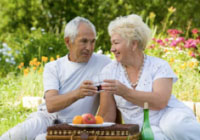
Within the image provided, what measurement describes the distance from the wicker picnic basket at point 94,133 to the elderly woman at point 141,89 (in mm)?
486

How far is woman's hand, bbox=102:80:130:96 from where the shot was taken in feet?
12.6

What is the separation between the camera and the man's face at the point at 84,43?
463 cm

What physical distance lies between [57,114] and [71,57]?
1.96 ft

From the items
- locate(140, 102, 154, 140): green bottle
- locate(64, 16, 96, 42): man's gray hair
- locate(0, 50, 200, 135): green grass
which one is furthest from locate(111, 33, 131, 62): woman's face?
locate(0, 50, 200, 135): green grass

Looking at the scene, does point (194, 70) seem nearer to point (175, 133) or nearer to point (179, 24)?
point (175, 133)

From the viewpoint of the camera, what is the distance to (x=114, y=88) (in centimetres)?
390

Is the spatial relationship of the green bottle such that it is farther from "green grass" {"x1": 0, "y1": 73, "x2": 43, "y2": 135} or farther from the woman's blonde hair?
"green grass" {"x1": 0, "y1": 73, "x2": 43, "y2": 135}

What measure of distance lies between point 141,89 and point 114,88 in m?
0.49

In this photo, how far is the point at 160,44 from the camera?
882cm

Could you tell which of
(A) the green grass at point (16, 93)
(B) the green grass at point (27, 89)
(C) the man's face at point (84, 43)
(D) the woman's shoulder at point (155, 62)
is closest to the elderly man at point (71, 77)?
(C) the man's face at point (84, 43)

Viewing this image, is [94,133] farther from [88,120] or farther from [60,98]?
[60,98]

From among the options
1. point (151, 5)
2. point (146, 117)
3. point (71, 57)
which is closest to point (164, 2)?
point (151, 5)

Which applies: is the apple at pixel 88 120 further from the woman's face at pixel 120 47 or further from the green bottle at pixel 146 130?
the woman's face at pixel 120 47

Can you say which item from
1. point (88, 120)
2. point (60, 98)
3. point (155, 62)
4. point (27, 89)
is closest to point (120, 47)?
point (155, 62)
